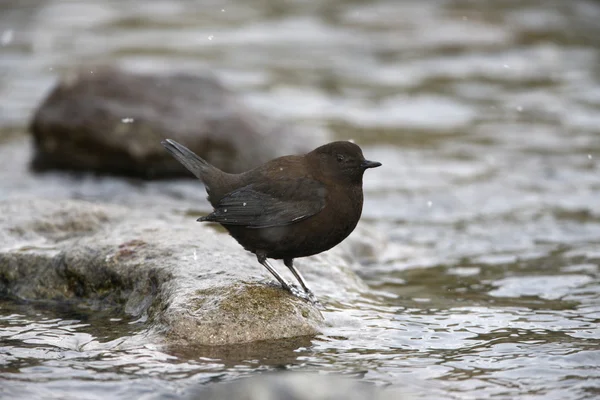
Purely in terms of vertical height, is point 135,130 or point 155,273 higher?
point 135,130

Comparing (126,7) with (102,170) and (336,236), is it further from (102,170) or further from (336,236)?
(336,236)

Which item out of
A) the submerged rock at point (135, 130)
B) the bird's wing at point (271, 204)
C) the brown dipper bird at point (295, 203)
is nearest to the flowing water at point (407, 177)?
the submerged rock at point (135, 130)

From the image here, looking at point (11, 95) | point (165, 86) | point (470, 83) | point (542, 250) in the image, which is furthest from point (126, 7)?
point (542, 250)

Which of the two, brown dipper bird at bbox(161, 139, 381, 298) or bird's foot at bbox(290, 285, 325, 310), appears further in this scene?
bird's foot at bbox(290, 285, 325, 310)

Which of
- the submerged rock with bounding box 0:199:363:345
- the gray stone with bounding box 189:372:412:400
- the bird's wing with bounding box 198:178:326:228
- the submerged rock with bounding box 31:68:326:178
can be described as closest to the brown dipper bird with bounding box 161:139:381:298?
the bird's wing with bounding box 198:178:326:228

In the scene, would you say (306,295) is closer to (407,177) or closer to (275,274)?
(275,274)

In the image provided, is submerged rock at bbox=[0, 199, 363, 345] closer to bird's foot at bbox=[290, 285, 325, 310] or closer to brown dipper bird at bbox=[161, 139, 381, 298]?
bird's foot at bbox=[290, 285, 325, 310]

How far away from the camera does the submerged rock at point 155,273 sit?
4922 mm

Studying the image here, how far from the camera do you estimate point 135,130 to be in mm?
9617

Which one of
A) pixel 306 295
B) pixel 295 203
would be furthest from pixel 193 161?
pixel 306 295

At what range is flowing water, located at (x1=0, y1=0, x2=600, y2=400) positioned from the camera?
4.61m

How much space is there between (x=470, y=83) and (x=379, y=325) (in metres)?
9.71

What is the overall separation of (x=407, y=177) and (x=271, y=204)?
5.33 meters

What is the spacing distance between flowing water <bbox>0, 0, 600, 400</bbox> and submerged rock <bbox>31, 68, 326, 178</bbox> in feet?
0.94
